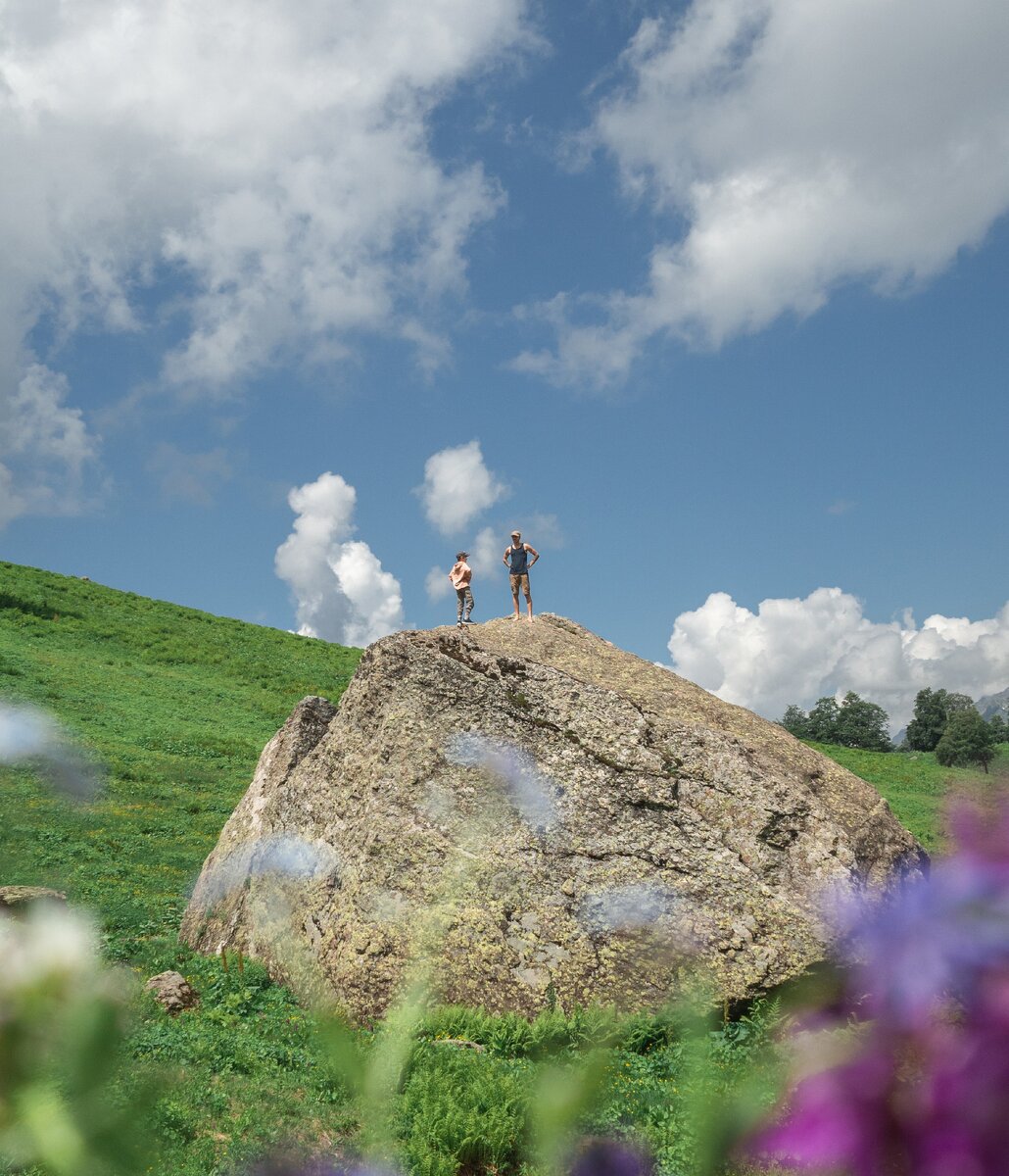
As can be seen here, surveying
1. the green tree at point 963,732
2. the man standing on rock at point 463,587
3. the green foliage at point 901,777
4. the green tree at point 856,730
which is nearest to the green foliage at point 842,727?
the green tree at point 856,730

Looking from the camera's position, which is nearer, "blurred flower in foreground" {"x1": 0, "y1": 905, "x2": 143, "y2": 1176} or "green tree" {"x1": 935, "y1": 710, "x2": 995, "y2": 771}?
"blurred flower in foreground" {"x1": 0, "y1": 905, "x2": 143, "y2": 1176}

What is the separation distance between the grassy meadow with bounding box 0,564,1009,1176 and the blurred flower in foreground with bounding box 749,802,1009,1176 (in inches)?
2.6

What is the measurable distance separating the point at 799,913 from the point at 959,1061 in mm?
10371

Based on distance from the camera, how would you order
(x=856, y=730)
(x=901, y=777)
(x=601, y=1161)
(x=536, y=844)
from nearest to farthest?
(x=601, y=1161) → (x=536, y=844) → (x=901, y=777) → (x=856, y=730)

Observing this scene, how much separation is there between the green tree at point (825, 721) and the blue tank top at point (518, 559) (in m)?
68.2

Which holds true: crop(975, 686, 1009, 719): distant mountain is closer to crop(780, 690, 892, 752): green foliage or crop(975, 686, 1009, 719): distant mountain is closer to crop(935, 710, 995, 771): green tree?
crop(935, 710, 995, 771): green tree

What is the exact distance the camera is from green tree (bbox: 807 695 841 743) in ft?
271

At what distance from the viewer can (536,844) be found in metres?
10.3

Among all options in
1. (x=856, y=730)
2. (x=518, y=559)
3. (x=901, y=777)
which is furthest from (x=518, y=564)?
(x=856, y=730)

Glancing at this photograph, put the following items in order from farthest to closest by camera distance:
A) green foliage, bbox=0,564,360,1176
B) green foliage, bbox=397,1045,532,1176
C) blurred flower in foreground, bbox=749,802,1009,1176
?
green foliage, bbox=0,564,360,1176
green foliage, bbox=397,1045,532,1176
blurred flower in foreground, bbox=749,802,1009,1176

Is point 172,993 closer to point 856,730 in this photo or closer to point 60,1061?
point 60,1061

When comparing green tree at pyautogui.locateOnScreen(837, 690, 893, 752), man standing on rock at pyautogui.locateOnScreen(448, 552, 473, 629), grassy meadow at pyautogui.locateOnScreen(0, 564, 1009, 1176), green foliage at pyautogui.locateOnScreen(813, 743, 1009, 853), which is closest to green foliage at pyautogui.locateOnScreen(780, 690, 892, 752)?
green tree at pyautogui.locateOnScreen(837, 690, 893, 752)

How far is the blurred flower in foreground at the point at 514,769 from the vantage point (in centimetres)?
1052

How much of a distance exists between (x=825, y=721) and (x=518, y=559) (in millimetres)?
70347
